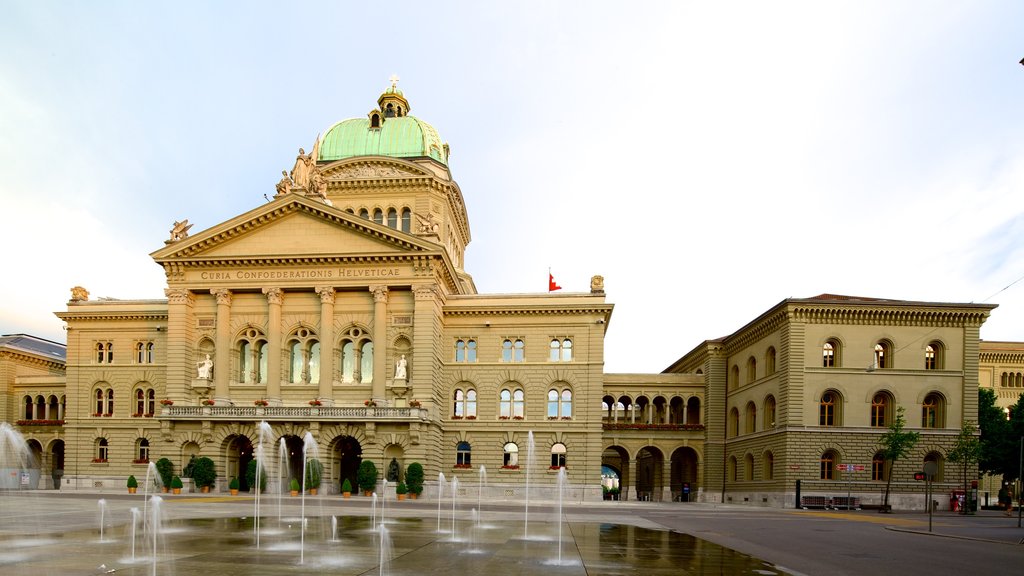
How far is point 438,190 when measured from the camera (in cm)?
6681

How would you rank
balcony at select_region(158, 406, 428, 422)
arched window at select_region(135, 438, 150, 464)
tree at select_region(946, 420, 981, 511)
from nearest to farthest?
1. tree at select_region(946, 420, 981, 511)
2. balcony at select_region(158, 406, 428, 422)
3. arched window at select_region(135, 438, 150, 464)

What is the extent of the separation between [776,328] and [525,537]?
35450 mm

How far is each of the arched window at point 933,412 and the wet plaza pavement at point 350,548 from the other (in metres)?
31.4

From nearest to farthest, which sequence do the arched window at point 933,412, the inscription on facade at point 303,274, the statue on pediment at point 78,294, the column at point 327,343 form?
1. the arched window at point 933,412
2. the column at point 327,343
3. the inscription on facade at point 303,274
4. the statue on pediment at point 78,294

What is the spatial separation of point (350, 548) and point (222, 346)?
39209 millimetres

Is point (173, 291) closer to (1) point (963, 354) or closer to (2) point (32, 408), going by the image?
(2) point (32, 408)

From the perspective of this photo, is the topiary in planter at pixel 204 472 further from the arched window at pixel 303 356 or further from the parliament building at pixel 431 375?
the arched window at pixel 303 356

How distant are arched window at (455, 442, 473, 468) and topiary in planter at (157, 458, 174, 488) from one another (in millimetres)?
20453

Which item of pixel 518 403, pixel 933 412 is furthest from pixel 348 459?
pixel 933 412

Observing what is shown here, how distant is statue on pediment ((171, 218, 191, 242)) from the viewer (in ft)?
182

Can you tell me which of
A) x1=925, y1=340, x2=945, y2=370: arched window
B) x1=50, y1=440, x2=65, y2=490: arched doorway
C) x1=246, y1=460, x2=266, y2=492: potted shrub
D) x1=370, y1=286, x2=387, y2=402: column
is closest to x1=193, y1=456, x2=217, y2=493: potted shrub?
x1=246, y1=460, x2=266, y2=492: potted shrub

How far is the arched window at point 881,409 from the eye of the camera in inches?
1962

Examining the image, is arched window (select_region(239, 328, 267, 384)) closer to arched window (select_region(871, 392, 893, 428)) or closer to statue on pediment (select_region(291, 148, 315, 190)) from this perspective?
statue on pediment (select_region(291, 148, 315, 190))

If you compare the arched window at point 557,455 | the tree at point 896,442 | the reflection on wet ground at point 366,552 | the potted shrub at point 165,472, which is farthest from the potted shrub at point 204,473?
the tree at point 896,442
